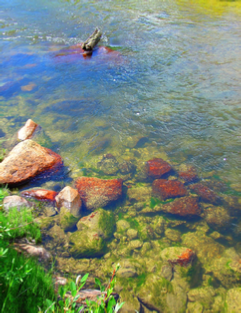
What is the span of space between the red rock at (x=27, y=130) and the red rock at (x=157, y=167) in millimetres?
2933

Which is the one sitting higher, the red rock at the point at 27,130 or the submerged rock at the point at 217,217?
the red rock at the point at 27,130

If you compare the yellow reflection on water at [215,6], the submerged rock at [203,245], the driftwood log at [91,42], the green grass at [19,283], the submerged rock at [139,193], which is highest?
the yellow reflection on water at [215,6]

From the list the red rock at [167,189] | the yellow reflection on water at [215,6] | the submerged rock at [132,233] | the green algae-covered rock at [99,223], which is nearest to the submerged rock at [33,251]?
the green algae-covered rock at [99,223]

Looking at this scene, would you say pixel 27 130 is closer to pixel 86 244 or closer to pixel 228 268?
pixel 86 244

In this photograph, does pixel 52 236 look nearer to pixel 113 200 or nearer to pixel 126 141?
pixel 113 200

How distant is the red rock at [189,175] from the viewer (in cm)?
433

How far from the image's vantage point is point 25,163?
12.7 ft

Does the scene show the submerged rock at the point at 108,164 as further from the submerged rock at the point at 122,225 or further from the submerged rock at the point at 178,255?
the submerged rock at the point at 178,255

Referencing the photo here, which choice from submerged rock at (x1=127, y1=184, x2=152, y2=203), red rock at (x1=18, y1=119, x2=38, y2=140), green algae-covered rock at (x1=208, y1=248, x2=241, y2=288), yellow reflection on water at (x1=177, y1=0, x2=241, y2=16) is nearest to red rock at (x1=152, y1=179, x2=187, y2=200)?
submerged rock at (x1=127, y1=184, x2=152, y2=203)

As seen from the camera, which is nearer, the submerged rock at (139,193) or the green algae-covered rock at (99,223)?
the green algae-covered rock at (99,223)

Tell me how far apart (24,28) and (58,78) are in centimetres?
663

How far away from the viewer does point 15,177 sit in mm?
3664

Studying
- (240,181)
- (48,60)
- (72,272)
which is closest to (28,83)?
(48,60)

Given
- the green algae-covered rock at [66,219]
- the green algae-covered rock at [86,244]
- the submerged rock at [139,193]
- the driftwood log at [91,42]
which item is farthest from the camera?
the driftwood log at [91,42]
